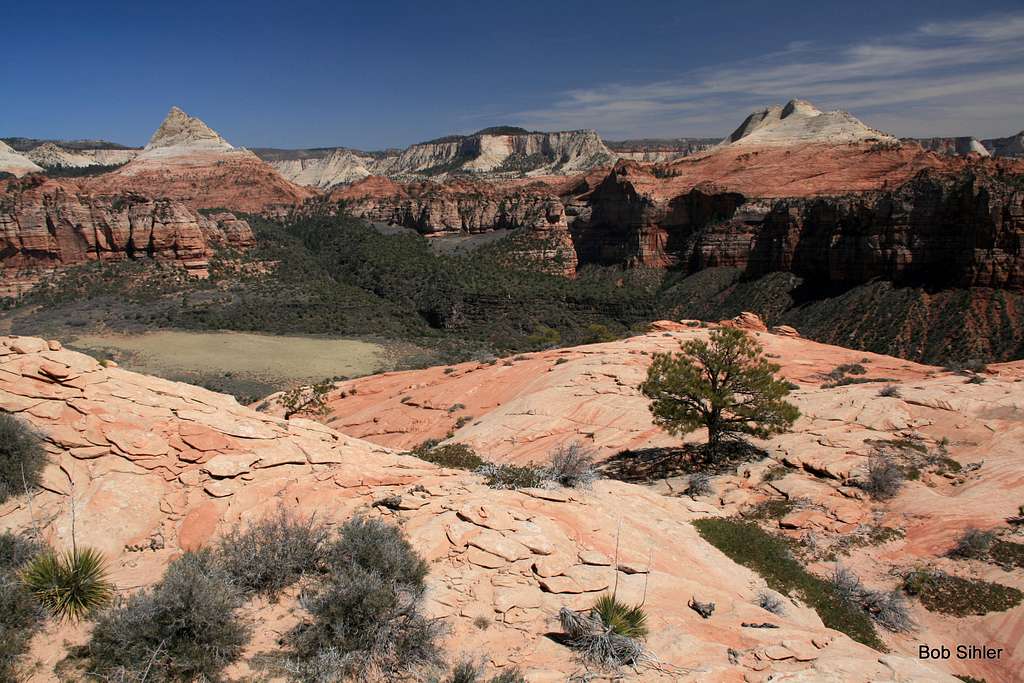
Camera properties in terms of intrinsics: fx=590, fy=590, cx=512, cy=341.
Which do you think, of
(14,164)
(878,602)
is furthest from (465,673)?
(14,164)

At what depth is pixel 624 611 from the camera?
6062mm

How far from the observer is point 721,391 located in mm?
14133

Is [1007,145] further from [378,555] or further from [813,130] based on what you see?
[378,555]

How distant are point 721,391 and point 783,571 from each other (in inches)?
225

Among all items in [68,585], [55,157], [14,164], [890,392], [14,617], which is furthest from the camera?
[55,157]

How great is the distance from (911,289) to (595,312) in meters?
26.4

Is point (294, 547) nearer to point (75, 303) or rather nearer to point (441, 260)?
point (75, 303)

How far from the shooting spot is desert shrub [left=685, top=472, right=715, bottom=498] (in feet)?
41.8

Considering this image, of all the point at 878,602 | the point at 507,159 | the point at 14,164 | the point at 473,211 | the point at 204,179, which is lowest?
the point at 878,602

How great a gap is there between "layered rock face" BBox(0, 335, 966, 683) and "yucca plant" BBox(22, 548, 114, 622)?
0.20m

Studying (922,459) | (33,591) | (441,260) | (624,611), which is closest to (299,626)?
(33,591)

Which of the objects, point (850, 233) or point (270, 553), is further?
point (850, 233)

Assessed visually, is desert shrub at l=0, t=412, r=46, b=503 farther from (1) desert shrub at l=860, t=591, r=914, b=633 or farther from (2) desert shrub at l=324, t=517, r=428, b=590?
(1) desert shrub at l=860, t=591, r=914, b=633

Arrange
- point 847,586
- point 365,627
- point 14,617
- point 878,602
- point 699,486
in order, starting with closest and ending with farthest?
point 14,617 < point 365,627 < point 878,602 < point 847,586 < point 699,486
